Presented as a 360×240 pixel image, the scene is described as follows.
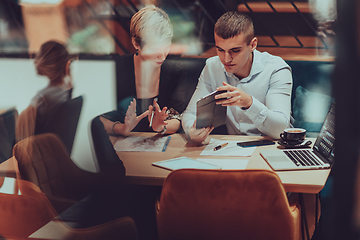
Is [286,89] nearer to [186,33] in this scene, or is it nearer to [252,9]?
[252,9]

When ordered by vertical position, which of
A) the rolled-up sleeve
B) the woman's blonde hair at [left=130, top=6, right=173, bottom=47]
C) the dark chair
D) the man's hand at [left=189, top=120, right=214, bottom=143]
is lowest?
the dark chair

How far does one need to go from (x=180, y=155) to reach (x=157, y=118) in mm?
376

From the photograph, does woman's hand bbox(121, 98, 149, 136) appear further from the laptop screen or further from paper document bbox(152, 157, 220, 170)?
the laptop screen

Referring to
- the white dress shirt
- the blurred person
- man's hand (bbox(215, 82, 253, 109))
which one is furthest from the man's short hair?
the blurred person

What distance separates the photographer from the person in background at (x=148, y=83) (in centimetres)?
154

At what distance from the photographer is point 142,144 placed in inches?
58.2

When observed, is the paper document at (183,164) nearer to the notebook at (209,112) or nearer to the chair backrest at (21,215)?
the notebook at (209,112)

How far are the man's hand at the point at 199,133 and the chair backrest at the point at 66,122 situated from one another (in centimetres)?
58

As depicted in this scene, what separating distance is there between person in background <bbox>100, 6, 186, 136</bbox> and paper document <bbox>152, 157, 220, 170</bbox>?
1.22 feet

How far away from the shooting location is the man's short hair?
1571 millimetres

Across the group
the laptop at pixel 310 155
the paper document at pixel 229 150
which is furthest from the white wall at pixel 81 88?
the laptop at pixel 310 155

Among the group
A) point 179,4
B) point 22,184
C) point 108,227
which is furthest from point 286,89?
point 22,184

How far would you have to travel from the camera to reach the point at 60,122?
4.76 feet

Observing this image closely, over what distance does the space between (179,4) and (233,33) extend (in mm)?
329
